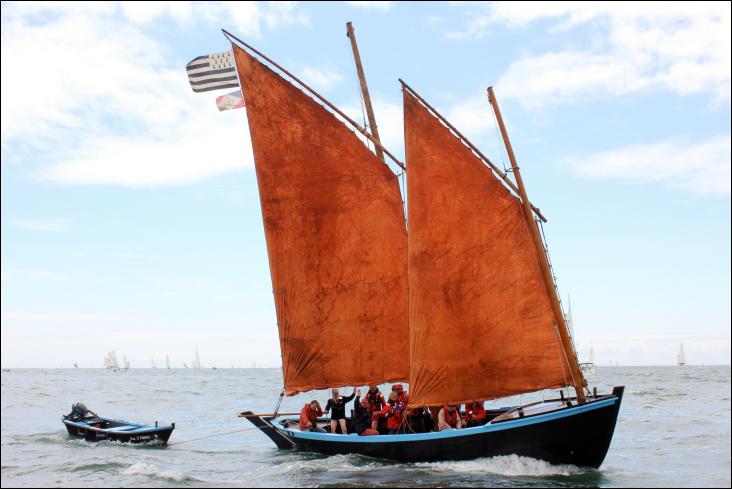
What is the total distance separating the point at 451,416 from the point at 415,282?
4346 millimetres

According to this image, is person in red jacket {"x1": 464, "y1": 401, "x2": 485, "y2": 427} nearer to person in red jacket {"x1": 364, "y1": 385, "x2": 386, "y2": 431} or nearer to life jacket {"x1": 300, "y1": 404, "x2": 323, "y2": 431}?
person in red jacket {"x1": 364, "y1": 385, "x2": 386, "y2": 431}

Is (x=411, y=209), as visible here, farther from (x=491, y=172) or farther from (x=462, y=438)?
(x=462, y=438)

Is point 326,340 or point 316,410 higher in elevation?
point 326,340

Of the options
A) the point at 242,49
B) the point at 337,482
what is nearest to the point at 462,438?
the point at 337,482

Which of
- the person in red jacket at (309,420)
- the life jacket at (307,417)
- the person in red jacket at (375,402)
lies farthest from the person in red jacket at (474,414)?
the life jacket at (307,417)

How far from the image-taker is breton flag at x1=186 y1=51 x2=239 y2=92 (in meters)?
31.1

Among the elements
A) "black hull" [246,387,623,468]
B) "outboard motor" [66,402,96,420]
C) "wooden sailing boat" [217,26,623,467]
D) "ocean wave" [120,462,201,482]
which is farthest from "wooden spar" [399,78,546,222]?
"outboard motor" [66,402,96,420]

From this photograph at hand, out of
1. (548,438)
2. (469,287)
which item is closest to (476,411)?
(548,438)

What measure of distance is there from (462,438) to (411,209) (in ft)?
23.2

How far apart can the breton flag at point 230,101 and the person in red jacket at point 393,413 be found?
1309cm

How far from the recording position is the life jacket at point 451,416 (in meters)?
24.0

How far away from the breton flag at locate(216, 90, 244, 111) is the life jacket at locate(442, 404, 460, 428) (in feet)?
47.5

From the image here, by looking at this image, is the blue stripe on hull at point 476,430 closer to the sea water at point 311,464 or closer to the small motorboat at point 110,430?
the sea water at point 311,464

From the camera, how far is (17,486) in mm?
22281
